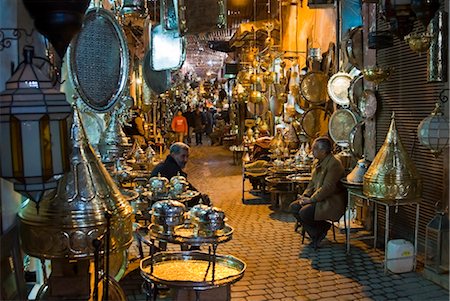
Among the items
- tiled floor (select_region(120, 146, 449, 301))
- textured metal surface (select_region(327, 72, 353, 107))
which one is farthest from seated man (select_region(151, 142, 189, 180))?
textured metal surface (select_region(327, 72, 353, 107))

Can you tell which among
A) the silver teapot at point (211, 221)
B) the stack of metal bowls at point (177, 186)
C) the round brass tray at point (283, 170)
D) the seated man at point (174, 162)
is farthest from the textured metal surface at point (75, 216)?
the round brass tray at point (283, 170)

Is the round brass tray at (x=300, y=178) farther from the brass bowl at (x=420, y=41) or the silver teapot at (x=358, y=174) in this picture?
the brass bowl at (x=420, y=41)

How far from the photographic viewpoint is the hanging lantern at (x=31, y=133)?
2.09 m

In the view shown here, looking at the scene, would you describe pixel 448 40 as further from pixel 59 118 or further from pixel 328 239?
pixel 59 118

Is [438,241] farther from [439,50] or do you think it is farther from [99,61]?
[99,61]

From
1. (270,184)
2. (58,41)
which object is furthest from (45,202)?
(270,184)

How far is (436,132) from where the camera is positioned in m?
4.93

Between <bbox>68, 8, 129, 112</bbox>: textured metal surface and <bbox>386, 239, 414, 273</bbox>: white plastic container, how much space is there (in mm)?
3549

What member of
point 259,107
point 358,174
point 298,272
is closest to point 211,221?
point 298,272

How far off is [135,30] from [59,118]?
839 cm

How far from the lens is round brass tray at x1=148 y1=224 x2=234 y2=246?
12.9 ft

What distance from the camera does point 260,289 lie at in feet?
17.2

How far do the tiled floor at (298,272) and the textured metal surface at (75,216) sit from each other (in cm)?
136

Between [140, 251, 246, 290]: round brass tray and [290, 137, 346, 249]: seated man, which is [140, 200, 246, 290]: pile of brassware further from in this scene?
[290, 137, 346, 249]: seated man
